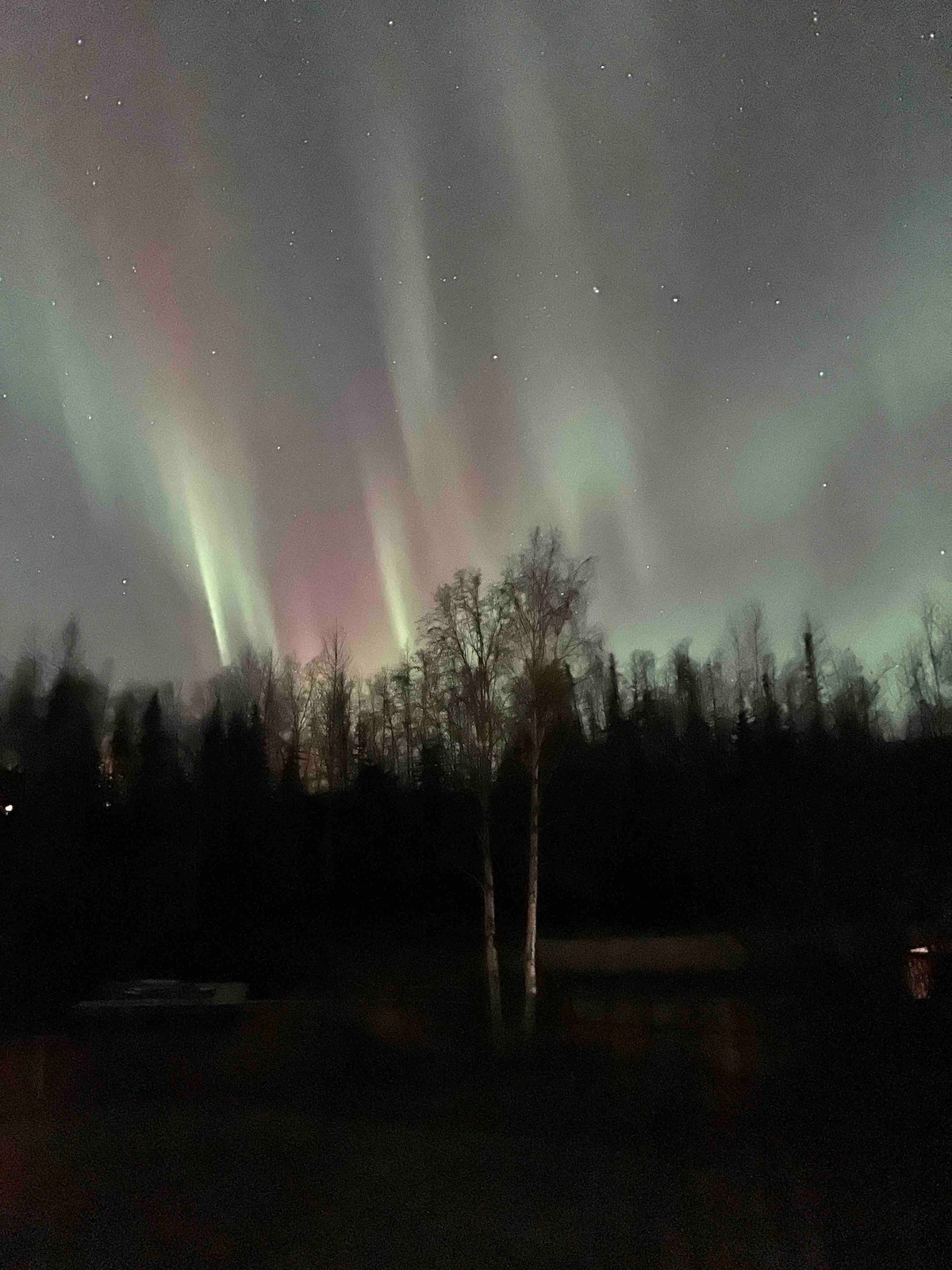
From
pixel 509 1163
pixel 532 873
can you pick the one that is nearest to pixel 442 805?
pixel 532 873

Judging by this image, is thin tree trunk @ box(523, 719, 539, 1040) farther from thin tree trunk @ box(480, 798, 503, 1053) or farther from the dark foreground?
the dark foreground

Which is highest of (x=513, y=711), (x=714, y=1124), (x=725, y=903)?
(x=513, y=711)

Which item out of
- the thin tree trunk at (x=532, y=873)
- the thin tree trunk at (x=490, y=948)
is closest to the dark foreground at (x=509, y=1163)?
the thin tree trunk at (x=490, y=948)

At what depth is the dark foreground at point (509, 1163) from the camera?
237 inches

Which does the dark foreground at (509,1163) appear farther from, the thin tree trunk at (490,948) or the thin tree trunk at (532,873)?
the thin tree trunk at (532,873)

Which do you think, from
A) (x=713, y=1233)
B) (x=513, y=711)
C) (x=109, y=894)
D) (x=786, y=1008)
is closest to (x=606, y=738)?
(x=513, y=711)

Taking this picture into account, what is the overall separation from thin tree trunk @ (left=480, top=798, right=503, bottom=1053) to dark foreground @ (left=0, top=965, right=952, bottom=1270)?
14.5 ft

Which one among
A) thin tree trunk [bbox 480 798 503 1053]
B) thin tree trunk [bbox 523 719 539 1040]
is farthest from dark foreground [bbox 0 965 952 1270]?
thin tree trunk [bbox 523 719 539 1040]

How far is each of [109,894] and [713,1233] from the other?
103 ft

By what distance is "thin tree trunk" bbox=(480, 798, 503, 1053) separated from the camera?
1877 cm

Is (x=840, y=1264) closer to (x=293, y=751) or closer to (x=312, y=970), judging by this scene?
(x=312, y=970)

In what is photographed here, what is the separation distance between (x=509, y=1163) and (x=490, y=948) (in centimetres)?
1529

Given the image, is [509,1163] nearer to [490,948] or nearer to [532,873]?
[490,948]

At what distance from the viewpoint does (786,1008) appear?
47.6 feet
